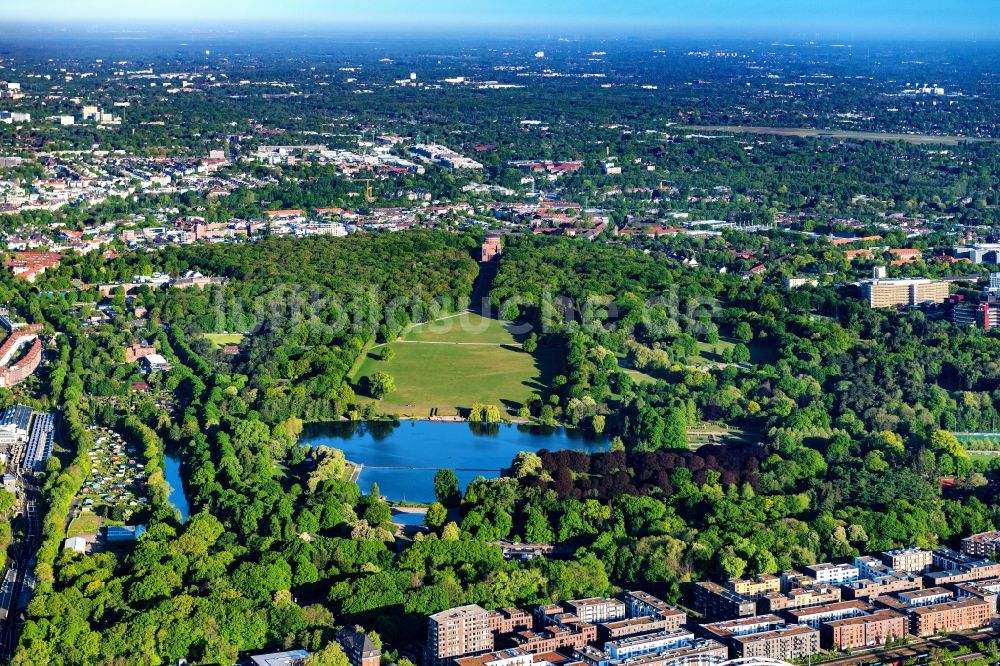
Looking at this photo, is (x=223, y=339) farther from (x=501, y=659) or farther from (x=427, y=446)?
(x=501, y=659)

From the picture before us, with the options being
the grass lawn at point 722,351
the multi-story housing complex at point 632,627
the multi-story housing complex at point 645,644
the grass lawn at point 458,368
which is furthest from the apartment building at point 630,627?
the grass lawn at point 722,351

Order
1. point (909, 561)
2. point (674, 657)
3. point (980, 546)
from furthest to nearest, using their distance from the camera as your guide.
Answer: point (980, 546) < point (909, 561) < point (674, 657)

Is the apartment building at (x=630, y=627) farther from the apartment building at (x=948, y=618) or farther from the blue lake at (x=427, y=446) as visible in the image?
the blue lake at (x=427, y=446)

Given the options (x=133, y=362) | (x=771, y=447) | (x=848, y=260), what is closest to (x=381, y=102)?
(x=848, y=260)

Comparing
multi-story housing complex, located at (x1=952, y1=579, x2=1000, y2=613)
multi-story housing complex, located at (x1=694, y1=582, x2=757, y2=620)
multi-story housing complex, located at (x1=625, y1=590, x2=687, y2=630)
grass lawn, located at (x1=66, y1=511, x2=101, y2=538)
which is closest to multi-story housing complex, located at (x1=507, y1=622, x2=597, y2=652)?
multi-story housing complex, located at (x1=625, y1=590, x2=687, y2=630)

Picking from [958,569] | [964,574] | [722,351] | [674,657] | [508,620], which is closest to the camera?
[674,657]

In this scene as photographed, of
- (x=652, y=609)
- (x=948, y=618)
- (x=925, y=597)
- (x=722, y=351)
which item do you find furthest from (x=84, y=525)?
(x=722, y=351)
